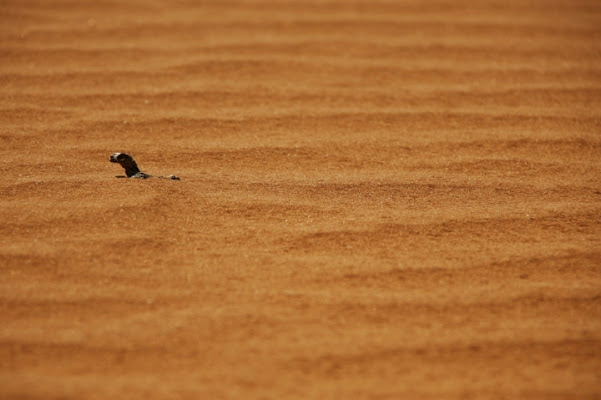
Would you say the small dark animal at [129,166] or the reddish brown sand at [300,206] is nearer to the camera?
the reddish brown sand at [300,206]

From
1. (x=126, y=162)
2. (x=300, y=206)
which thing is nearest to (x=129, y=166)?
(x=126, y=162)

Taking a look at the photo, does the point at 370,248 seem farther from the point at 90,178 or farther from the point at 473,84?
the point at 473,84

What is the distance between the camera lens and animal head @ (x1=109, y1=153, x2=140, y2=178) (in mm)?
1919

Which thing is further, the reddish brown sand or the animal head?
the animal head

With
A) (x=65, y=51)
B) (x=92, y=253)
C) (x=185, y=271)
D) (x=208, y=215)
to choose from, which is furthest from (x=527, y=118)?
(x=65, y=51)

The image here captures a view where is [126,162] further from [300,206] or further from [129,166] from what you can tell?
[300,206]

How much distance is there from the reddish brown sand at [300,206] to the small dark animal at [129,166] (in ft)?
0.14

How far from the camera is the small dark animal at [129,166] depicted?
1.92m

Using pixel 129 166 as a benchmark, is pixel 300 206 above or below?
below

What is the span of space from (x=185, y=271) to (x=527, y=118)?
1640mm

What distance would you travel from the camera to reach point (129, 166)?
1967mm

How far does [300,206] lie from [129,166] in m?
0.60

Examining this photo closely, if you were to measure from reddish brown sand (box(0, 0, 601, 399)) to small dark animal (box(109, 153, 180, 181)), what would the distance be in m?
0.04

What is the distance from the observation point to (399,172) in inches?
84.5
